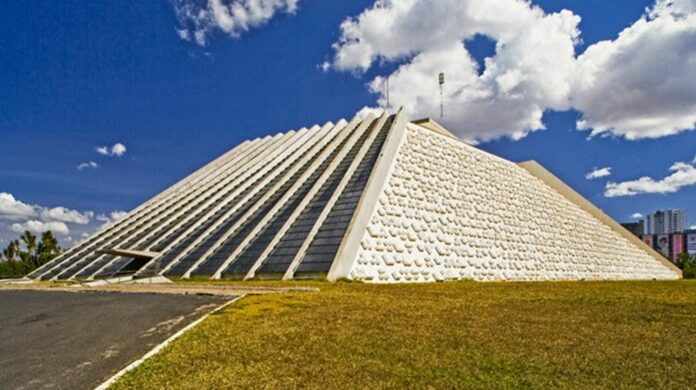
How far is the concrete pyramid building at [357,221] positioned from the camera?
19514 millimetres

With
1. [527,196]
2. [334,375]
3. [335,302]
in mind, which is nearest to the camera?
[334,375]

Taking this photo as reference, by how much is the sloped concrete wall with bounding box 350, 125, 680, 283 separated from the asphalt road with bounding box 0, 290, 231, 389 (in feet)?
26.2

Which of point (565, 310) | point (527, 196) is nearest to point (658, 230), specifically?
point (527, 196)

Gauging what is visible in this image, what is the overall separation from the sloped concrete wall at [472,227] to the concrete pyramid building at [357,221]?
8 cm

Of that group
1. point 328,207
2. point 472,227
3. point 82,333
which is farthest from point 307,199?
point 82,333

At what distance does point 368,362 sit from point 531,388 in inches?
71.7

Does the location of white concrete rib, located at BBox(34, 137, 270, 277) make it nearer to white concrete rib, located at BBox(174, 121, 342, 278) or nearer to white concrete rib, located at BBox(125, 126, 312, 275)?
white concrete rib, located at BBox(125, 126, 312, 275)

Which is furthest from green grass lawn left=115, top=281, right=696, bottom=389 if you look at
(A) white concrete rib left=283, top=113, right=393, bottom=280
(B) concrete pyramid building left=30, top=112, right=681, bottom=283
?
(B) concrete pyramid building left=30, top=112, right=681, bottom=283

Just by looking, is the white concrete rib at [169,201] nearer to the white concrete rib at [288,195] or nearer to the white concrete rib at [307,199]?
the white concrete rib at [288,195]

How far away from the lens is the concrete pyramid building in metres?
19.5

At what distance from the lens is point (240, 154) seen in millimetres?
36688

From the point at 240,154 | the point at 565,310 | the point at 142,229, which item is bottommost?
the point at 565,310

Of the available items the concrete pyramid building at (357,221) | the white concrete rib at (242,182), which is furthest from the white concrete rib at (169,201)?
the white concrete rib at (242,182)

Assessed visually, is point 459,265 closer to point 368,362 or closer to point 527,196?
point 527,196
